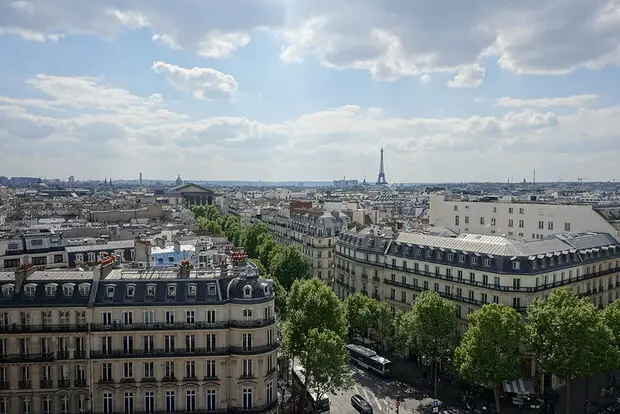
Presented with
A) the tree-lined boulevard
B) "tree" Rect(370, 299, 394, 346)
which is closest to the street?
the tree-lined boulevard

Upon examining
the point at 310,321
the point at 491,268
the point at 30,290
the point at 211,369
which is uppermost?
the point at 30,290

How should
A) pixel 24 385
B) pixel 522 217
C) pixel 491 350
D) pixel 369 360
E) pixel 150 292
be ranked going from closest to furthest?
pixel 24 385
pixel 150 292
pixel 491 350
pixel 369 360
pixel 522 217

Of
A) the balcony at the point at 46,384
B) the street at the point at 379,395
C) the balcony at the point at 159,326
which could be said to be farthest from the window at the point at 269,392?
the balcony at the point at 46,384

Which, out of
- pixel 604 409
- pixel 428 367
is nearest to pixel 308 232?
pixel 428 367

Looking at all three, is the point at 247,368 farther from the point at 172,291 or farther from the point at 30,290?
the point at 30,290

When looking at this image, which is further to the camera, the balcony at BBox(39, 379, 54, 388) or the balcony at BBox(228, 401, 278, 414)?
the balcony at BBox(228, 401, 278, 414)

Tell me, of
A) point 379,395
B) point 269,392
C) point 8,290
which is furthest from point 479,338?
point 8,290

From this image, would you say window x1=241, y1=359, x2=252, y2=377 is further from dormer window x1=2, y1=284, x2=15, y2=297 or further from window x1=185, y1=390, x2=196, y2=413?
dormer window x1=2, y1=284, x2=15, y2=297
